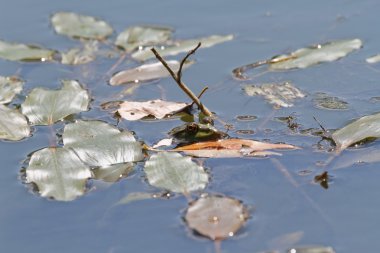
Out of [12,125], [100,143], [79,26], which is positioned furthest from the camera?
[79,26]

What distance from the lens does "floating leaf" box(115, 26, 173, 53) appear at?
2.12 m

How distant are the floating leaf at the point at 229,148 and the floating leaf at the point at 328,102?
205mm

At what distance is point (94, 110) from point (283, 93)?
1.43 feet

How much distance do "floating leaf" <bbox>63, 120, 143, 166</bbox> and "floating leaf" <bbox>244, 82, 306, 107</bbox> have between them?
0.38 m

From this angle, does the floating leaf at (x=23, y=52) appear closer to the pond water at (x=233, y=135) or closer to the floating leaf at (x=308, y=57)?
the pond water at (x=233, y=135)

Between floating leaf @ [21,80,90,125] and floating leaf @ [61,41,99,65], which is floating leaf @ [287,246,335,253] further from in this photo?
floating leaf @ [61,41,99,65]

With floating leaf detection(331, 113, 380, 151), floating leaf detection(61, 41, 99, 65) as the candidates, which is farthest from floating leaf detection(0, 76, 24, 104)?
floating leaf detection(331, 113, 380, 151)

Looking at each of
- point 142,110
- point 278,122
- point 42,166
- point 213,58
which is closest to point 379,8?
point 213,58

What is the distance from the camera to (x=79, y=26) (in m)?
2.20

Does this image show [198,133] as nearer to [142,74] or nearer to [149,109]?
[149,109]

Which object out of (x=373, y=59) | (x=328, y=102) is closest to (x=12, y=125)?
(x=328, y=102)

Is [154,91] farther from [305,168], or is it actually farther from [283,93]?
[305,168]

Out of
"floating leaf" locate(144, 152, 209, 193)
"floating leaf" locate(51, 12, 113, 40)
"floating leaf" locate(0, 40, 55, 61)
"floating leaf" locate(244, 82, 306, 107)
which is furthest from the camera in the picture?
"floating leaf" locate(51, 12, 113, 40)

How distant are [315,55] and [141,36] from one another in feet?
1.61
